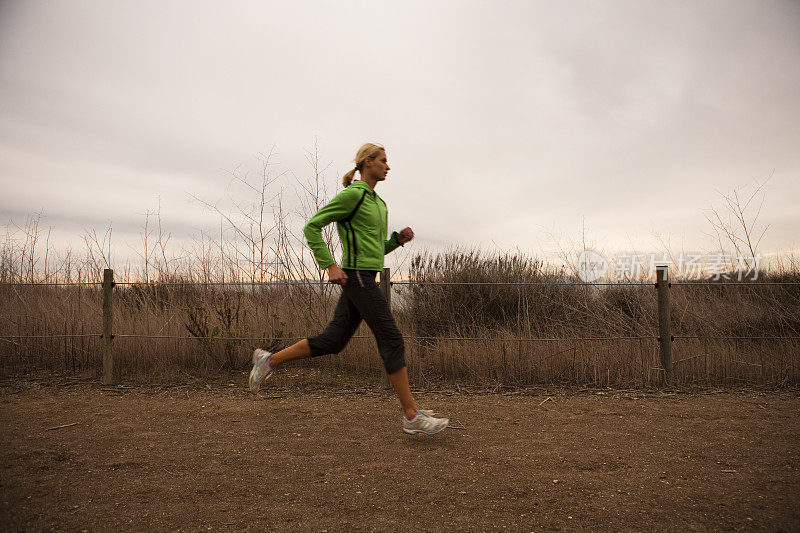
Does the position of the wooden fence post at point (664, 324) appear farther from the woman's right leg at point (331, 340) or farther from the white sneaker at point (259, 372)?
the white sneaker at point (259, 372)

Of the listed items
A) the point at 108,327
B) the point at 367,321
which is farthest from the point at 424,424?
the point at 108,327

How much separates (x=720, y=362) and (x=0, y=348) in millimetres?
8196

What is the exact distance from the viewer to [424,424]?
3371 mm

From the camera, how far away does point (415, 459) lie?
3.10 metres

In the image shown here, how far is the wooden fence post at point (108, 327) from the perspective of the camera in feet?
17.6

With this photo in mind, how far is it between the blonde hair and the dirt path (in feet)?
5.88

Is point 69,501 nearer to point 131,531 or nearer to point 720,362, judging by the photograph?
point 131,531

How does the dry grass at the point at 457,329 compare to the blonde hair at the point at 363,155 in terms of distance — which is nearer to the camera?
the blonde hair at the point at 363,155

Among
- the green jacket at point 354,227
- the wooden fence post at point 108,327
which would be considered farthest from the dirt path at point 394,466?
the green jacket at point 354,227

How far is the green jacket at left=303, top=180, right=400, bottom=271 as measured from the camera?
3148 millimetres

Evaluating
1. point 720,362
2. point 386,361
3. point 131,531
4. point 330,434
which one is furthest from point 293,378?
point 720,362

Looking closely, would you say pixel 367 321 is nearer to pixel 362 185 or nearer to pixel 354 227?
pixel 354 227

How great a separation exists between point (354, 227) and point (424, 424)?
1.37 m

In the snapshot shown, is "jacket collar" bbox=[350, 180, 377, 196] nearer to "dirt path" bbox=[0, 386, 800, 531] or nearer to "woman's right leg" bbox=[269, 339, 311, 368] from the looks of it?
"woman's right leg" bbox=[269, 339, 311, 368]
